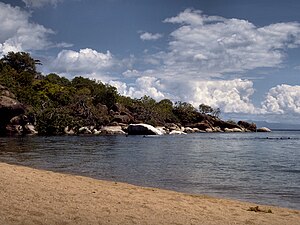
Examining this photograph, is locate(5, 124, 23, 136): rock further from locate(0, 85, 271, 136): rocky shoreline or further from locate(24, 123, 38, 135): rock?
locate(24, 123, 38, 135): rock

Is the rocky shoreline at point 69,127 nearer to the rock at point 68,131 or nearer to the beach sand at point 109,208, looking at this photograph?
the rock at point 68,131

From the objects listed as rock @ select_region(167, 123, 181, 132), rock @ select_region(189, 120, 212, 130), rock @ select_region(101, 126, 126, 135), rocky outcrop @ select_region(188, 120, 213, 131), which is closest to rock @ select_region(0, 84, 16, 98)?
rock @ select_region(101, 126, 126, 135)

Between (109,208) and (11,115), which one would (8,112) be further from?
(109,208)

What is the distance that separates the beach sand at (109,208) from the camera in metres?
11.7

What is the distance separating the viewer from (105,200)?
49.4ft

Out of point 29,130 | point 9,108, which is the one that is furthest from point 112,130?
point 9,108

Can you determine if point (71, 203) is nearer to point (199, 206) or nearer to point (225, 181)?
point (199, 206)

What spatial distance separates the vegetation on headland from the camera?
102250 mm

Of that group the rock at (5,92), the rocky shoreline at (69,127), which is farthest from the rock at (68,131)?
the rock at (5,92)

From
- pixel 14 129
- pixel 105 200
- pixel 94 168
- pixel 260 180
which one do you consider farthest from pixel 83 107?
pixel 105 200

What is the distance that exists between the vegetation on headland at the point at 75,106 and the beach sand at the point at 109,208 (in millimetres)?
86456

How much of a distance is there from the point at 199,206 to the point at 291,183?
1233cm

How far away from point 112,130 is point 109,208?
106 metres

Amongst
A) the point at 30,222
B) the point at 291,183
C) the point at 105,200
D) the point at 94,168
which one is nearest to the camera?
the point at 30,222
